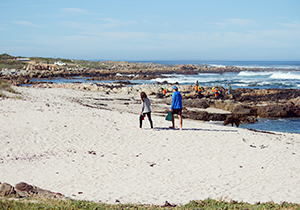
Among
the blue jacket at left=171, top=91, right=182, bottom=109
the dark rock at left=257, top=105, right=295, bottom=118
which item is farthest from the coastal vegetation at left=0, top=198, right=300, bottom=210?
the dark rock at left=257, top=105, right=295, bottom=118

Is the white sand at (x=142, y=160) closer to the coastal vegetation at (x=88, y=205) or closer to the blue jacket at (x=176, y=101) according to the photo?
the coastal vegetation at (x=88, y=205)

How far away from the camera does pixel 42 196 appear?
5.39 m

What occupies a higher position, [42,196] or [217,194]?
[42,196]

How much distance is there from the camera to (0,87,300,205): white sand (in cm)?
644

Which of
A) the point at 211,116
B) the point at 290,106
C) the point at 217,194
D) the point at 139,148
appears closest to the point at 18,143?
the point at 139,148

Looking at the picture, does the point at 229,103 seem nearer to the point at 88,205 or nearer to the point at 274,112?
the point at 274,112

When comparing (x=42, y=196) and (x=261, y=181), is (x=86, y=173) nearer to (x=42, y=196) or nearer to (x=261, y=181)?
(x=42, y=196)

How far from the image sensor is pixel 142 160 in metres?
8.57

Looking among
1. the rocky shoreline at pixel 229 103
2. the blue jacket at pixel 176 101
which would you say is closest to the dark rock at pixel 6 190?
the blue jacket at pixel 176 101

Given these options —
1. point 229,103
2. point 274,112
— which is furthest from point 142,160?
point 229,103

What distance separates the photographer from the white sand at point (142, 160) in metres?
6.44

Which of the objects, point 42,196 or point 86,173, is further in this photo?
point 86,173

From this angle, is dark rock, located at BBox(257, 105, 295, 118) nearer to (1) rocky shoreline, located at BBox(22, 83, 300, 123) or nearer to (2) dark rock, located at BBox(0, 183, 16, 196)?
(1) rocky shoreline, located at BBox(22, 83, 300, 123)

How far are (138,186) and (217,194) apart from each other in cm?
185
